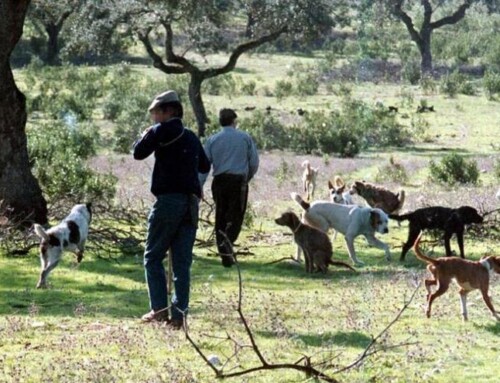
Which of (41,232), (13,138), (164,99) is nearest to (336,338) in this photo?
(164,99)

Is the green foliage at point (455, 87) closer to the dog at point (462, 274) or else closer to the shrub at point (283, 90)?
the shrub at point (283, 90)

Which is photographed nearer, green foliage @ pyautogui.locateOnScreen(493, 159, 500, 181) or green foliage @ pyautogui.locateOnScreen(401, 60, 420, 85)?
green foliage @ pyautogui.locateOnScreen(493, 159, 500, 181)

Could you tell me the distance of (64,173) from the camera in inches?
798

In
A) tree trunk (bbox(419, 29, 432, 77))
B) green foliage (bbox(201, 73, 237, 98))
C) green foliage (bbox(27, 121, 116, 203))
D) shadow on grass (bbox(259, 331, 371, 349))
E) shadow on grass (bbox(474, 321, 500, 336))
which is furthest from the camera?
tree trunk (bbox(419, 29, 432, 77))

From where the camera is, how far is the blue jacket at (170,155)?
31.5 feet

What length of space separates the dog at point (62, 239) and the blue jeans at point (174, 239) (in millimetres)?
3178

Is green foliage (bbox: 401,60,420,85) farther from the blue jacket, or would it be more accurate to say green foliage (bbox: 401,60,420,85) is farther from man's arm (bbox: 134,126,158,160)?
man's arm (bbox: 134,126,158,160)

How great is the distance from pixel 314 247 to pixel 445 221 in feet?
6.80

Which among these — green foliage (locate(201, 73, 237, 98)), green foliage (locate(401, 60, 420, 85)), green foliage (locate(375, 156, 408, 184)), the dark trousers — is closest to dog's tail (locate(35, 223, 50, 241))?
the dark trousers

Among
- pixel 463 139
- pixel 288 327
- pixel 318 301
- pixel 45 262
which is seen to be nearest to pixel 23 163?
pixel 45 262

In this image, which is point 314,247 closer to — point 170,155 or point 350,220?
point 350,220

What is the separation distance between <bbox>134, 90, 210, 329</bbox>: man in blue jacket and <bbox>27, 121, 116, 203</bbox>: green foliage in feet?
28.0

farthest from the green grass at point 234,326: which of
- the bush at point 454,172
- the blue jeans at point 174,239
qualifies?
the bush at point 454,172

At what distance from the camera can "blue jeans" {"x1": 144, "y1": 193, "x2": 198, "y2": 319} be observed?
31.7 ft
